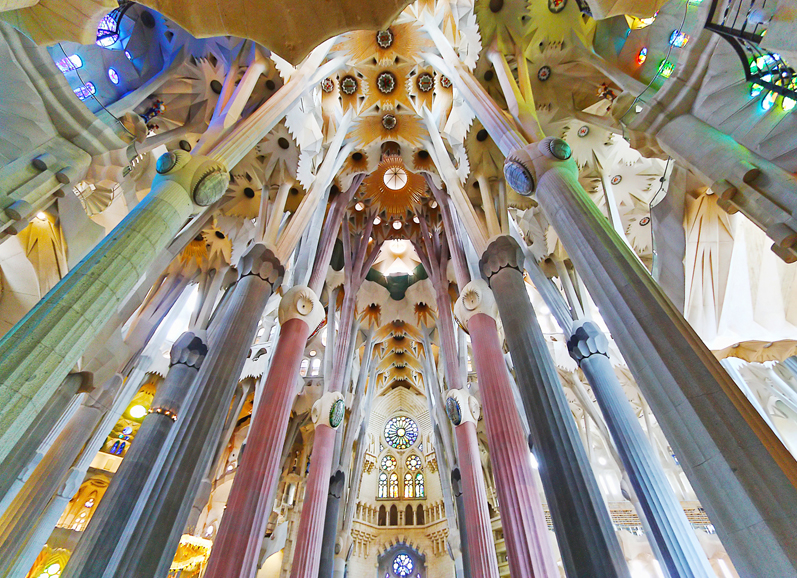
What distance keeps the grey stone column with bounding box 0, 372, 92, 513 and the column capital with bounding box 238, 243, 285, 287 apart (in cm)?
341

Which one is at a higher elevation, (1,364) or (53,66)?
(53,66)

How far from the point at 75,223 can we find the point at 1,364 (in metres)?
7.52

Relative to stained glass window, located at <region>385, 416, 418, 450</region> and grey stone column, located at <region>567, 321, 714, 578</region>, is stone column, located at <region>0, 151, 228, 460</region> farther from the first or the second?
stained glass window, located at <region>385, 416, 418, 450</region>

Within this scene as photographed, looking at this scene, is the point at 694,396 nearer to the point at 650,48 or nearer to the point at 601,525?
the point at 601,525

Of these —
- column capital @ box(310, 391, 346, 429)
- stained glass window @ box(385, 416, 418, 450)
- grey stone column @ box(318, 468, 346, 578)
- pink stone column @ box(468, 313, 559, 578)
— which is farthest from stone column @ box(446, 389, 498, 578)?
Answer: stained glass window @ box(385, 416, 418, 450)

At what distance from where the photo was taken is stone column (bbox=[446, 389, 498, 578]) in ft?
27.4

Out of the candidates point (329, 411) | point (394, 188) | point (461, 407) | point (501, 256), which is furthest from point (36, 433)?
point (394, 188)

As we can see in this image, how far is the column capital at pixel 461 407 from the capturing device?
1066cm

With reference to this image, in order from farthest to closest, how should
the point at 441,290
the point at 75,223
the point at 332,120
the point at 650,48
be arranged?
1. the point at 441,290
2. the point at 332,120
3. the point at 75,223
4. the point at 650,48

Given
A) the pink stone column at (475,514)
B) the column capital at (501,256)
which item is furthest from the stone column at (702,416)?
the pink stone column at (475,514)

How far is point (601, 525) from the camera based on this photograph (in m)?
4.32

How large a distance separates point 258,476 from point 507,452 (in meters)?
4.28

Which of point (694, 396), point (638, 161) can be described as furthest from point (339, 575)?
point (638, 161)

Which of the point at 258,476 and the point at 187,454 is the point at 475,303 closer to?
the point at 258,476
